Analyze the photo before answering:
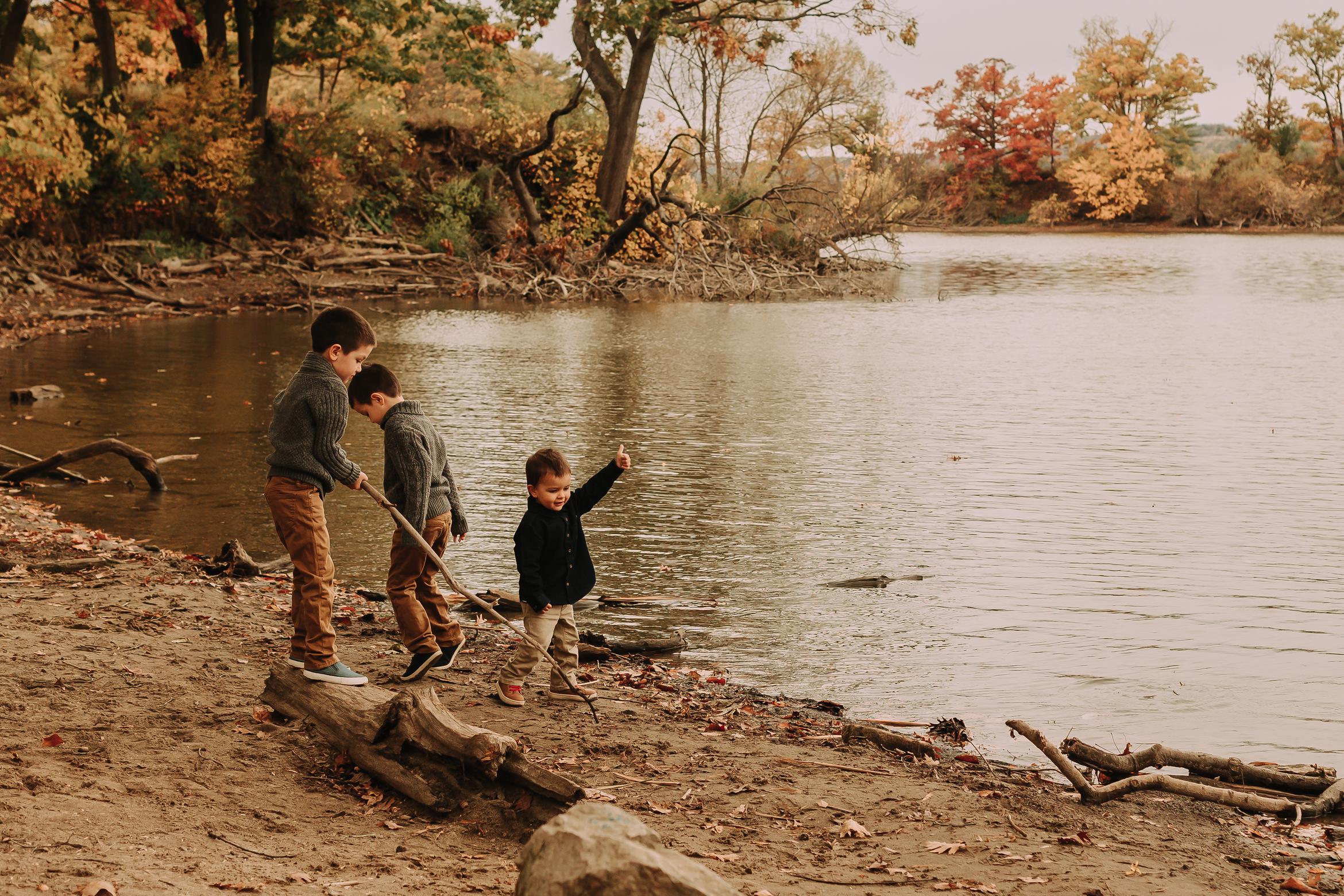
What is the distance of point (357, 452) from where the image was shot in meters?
12.4

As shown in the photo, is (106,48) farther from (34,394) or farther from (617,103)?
(34,394)

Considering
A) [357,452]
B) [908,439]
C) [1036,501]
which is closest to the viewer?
[1036,501]

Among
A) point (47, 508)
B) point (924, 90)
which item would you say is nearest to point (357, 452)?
point (47, 508)

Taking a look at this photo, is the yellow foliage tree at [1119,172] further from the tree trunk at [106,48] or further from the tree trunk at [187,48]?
the tree trunk at [106,48]

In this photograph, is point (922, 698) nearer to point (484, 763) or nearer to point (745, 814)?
point (745, 814)

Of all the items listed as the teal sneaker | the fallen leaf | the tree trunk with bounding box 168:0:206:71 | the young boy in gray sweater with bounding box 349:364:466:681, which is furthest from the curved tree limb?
the fallen leaf

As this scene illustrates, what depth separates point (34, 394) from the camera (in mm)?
14641

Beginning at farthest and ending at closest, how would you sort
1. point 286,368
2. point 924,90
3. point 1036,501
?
point 924,90
point 286,368
point 1036,501

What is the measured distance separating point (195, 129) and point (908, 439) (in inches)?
817

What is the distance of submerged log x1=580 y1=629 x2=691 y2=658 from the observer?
716 centimetres

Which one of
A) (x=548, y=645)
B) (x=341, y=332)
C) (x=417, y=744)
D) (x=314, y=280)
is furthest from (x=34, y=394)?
(x=314, y=280)

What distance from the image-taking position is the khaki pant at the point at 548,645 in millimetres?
6125

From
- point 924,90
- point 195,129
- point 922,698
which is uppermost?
point 924,90

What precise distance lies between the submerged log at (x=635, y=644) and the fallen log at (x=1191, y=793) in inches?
92.3
